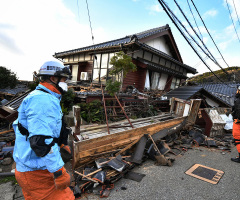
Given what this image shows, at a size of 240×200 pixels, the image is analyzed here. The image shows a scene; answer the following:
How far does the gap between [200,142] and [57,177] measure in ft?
21.9

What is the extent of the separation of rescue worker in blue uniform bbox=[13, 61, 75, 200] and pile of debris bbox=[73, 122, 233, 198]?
1.43m

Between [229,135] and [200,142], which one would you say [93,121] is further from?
[229,135]

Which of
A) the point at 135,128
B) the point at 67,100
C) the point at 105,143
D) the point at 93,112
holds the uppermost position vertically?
the point at 67,100

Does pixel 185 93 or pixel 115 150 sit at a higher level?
pixel 185 93

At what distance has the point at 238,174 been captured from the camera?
400 centimetres

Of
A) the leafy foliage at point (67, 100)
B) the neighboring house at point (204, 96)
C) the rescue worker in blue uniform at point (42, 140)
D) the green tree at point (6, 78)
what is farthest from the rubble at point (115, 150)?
the green tree at point (6, 78)

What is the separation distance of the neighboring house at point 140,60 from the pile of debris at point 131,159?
5.01m

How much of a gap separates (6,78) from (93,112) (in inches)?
376

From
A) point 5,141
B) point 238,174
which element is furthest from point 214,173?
point 5,141

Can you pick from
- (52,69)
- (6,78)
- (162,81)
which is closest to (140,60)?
(162,81)

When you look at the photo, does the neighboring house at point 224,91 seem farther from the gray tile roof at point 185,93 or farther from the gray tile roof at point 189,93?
the gray tile roof at point 185,93

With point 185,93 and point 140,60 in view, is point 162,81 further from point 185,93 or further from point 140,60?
point 140,60

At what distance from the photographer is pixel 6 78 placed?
36.3ft

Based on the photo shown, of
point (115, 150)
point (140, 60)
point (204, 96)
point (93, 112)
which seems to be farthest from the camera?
point (204, 96)
